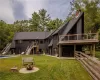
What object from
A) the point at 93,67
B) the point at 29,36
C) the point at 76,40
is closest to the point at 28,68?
the point at 93,67

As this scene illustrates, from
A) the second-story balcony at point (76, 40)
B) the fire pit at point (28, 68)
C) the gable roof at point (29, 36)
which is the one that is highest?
the gable roof at point (29, 36)

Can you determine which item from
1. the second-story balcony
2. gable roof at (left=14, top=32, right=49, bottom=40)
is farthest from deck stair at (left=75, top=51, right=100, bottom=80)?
gable roof at (left=14, top=32, right=49, bottom=40)

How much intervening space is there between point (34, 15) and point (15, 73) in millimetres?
51524

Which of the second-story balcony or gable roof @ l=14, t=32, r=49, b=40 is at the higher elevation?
gable roof @ l=14, t=32, r=49, b=40

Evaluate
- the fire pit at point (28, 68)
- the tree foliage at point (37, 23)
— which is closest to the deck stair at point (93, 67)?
the fire pit at point (28, 68)

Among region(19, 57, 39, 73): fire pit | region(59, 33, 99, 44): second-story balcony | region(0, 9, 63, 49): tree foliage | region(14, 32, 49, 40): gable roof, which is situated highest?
region(0, 9, 63, 49): tree foliage

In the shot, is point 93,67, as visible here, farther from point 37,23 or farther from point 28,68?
point 37,23

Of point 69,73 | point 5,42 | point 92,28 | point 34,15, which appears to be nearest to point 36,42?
point 5,42

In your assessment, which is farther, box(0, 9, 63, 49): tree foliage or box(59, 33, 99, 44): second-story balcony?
box(0, 9, 63, 49): tree foliage

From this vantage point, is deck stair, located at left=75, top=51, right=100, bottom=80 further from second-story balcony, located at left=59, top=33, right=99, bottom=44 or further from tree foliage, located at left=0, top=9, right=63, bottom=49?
tree foliage, located at left=0, top=9, right=63, bottom=49

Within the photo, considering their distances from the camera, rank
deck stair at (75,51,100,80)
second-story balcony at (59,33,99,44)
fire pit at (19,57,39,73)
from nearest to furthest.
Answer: deck stair at (75,51,100,80) < fire pit at (19,57,39,73) < second-story balcony at (59,33,99,44)

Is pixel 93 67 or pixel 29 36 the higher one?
pixel 29 36

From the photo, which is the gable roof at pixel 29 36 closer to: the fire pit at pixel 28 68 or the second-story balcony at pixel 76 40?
the second-story balcony at pixel 76 40

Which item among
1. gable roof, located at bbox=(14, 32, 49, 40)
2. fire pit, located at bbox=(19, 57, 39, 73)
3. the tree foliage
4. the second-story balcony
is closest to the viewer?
fire pit, located at bbox=(19, 57, 39, 73)
